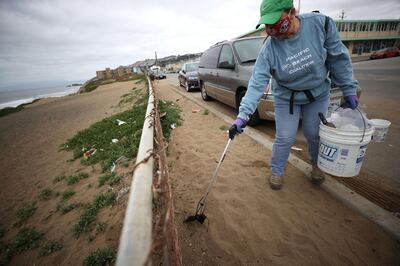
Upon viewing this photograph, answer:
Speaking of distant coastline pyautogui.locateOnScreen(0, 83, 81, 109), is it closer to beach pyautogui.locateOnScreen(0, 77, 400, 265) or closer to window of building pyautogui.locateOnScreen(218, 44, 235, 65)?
window of building pyautogui.locateOnScreen(218, 44, 235, 65)

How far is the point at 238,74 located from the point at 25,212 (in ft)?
15.4

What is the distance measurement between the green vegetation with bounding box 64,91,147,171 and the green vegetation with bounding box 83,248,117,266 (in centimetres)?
197

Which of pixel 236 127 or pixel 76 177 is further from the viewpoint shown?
pixel 76 177

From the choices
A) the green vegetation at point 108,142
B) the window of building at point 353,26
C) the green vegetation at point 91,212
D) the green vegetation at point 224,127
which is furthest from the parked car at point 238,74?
the window of building at point 353,26

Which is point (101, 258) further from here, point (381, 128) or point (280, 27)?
point (381, 128)

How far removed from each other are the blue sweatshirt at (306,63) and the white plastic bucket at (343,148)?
41 centimetres

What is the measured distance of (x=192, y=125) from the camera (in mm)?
5484

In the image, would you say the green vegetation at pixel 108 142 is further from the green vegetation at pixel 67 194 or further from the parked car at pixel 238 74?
the parked car at pixel 238 74

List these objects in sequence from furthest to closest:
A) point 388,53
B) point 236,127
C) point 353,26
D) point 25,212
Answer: point 353,26 < point 388,53 < point 25,212 < point 236,127

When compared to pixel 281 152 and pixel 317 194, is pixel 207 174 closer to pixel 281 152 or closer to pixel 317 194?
pixel 281 152

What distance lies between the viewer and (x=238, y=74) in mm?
4891

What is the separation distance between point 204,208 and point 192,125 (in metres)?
3.26

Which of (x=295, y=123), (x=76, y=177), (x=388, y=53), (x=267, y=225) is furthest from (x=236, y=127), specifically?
(x=388, y=53)

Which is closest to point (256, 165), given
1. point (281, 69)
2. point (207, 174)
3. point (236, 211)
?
point (207, 174)
